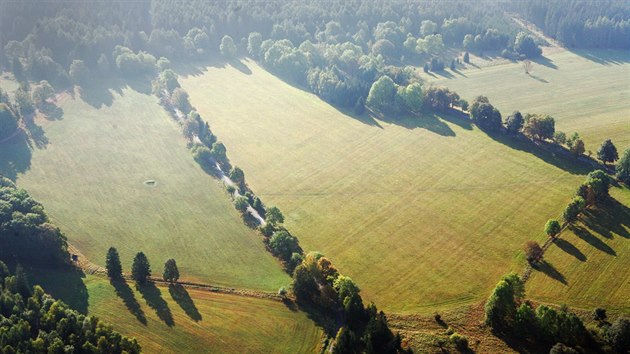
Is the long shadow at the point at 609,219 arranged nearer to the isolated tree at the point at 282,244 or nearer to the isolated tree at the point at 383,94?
the isolated tree at the point at 282,244

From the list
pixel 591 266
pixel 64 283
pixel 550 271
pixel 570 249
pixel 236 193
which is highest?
pixel 591 266

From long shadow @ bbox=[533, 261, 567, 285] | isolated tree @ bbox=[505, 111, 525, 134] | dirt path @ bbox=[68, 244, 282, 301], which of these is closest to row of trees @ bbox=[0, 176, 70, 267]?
dirt path @ bbox=[68, 244, 282, 301]

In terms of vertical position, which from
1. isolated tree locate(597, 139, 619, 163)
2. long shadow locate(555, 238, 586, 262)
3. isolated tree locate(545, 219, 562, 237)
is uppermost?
isolated tree locate(597, 139, 619, 163)

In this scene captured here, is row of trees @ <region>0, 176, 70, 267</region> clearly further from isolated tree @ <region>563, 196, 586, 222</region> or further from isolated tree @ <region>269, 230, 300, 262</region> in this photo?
isolated tree @ <region>563, 196, 586, 222</region>

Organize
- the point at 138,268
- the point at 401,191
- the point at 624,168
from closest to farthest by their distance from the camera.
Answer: the point at 138,268, the point at 624,168, the point at 401,191

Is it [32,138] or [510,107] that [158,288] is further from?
[510,107]

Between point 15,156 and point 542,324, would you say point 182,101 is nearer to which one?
point 15,156

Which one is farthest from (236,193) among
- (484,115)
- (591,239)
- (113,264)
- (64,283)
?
(484,115)
